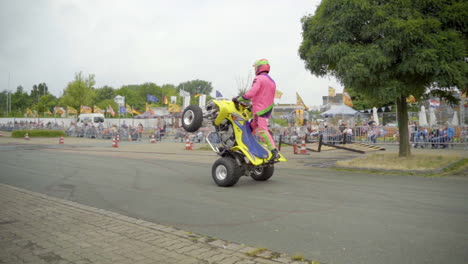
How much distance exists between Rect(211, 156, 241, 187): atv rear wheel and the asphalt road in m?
0.26

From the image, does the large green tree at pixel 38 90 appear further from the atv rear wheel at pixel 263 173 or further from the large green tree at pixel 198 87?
the atv rear wheel at pixel 263 173

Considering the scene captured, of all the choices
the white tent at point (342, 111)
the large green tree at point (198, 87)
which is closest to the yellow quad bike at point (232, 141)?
the white tent at point (342, 111)

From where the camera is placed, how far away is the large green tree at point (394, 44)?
30.3 feet

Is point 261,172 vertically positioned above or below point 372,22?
below

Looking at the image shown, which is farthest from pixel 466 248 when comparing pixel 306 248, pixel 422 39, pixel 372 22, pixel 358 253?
pixel 372 22

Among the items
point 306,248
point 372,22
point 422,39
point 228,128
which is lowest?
point 306,248

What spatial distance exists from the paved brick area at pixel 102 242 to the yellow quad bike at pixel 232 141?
9.82 feet

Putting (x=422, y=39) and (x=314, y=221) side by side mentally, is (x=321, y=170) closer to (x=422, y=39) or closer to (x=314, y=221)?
(x=422, y=39)

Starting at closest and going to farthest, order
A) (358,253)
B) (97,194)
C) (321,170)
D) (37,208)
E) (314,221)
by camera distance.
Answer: (358,253) < (314,221) < (37,208) < (97,194) < (321,170)

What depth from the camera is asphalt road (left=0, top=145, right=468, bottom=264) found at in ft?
13.2

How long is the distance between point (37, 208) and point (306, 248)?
14.9 ft

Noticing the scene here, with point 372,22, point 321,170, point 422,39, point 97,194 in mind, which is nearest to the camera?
point 97,194

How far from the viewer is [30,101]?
8500 cm

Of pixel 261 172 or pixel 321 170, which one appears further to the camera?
pixel 321 170
